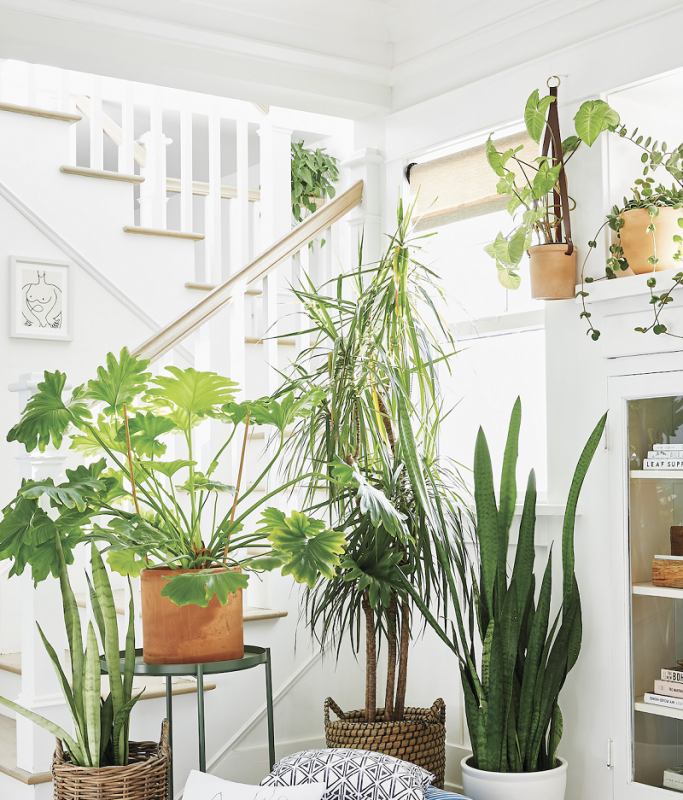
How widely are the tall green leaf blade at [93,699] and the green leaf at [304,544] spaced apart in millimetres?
532

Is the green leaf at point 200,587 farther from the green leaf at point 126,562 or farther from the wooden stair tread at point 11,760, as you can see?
the wooden stair tread at point 11,760

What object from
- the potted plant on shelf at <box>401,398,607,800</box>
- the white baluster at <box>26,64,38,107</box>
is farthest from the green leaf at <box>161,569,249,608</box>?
the white baluster at <box>26,64,38,107</box>

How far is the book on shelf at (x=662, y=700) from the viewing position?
2588 mm

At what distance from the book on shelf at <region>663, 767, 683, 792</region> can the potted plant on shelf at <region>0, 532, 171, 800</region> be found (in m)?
1.37

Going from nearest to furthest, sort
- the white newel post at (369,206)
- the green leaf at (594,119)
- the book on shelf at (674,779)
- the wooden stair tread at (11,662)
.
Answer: the book on shelf at (674,779)
the green leaf at (594,119)
the wooden stair tread at (11,662)
the white newel post at (369,206)

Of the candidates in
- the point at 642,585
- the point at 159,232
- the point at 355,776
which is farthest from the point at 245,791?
the point at 159,232

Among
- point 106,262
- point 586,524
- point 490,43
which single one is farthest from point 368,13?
point 586,524

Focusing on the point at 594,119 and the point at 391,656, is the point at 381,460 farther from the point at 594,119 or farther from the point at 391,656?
the point at 594,119

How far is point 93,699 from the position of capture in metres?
2.39

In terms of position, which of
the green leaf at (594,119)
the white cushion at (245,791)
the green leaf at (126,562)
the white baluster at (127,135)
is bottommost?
the white cushion at (245,791)

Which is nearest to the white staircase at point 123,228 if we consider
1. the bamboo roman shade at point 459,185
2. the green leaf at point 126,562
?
the bamboo roman shade at point 459,185

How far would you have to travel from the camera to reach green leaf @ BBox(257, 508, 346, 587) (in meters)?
2.30

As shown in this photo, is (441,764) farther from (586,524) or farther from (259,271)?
(259,271)

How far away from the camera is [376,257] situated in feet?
12.3
